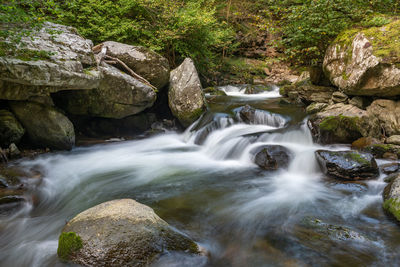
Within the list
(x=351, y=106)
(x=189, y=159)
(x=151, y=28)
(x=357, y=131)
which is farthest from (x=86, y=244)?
(x=151, y=28)

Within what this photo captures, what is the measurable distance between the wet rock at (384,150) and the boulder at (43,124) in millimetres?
7715

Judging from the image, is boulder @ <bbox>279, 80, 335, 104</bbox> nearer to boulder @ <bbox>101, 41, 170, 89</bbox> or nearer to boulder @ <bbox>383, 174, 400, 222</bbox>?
boulder @ <bbox>383, 174, 400, 222</bbox>

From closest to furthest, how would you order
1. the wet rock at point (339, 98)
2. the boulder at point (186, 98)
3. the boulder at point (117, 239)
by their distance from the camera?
the boulder at point (117, 239) < the wet rock at point (339, 98) < the boulder at point (186, 98)

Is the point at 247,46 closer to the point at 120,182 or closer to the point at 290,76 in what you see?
the point at 290,76

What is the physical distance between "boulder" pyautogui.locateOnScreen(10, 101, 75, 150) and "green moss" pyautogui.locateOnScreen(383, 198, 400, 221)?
284 inches

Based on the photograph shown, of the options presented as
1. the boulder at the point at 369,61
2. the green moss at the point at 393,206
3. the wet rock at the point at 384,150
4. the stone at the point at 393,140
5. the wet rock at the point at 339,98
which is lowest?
the green moss at the point at 393,206

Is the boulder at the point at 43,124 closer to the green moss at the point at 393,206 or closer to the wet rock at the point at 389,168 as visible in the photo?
the green moss at the point at 393,206

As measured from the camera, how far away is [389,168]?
4.96 meters

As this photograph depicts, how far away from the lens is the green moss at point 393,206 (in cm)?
354

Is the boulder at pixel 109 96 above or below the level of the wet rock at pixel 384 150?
above

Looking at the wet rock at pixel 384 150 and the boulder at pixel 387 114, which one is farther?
the boulder at pixel 387 114

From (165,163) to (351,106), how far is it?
5527 mm

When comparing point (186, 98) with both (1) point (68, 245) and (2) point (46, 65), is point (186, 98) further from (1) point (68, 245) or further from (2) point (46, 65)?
(1) point (68, 245)

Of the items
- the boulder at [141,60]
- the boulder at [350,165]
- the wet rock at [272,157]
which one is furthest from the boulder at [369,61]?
the boulder at [141,60]
